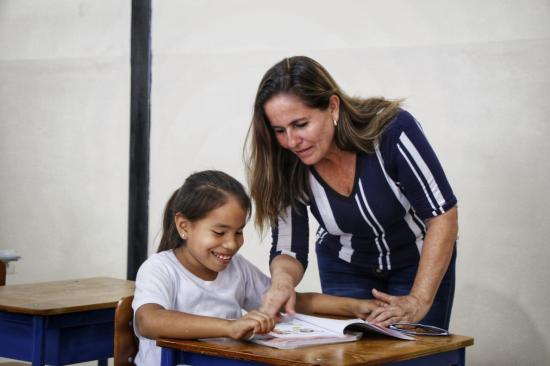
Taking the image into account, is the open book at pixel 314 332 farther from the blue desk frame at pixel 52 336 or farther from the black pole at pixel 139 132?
the black pole at pixel 139 132

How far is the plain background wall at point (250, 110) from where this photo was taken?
3096 mm

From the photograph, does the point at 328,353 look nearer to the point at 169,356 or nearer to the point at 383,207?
the point at 169,356

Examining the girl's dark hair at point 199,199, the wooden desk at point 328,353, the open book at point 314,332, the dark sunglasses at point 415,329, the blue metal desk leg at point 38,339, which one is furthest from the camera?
the blue metal desk leg at point 38,339

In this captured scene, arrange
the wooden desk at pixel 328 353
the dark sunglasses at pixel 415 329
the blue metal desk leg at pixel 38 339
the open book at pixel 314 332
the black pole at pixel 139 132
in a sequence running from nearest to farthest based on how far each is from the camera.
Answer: the wooden desk at pixel 328 353, the open book at pixel 314 332, the dark sunglasses at pixel 415 329, the blue metal desk leg at pixel 38 339, the black pole at pixel 139 132

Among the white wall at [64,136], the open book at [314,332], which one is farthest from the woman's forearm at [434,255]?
the white wall at [64,136]

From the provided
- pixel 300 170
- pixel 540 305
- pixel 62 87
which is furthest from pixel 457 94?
pixel 62 87

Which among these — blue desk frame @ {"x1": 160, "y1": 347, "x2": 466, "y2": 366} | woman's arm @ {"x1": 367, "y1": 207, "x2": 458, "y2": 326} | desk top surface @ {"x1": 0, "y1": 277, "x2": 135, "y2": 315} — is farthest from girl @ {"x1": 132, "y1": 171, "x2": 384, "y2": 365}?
desk top surface @ {"x1": 0, "y1": 277, "x2": 135, "y2": 315}

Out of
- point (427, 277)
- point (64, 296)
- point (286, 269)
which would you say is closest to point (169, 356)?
point (286, 269)

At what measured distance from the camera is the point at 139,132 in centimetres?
419

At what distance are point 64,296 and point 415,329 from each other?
46.5 inches

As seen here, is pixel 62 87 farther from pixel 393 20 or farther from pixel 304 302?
pixel 304 302

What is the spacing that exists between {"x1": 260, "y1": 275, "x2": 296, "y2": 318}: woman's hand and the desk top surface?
2.13 ft

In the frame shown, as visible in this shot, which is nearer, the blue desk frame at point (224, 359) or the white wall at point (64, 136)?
the blue desk frame at point (224, 359)

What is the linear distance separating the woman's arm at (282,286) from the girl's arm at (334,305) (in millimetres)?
61
